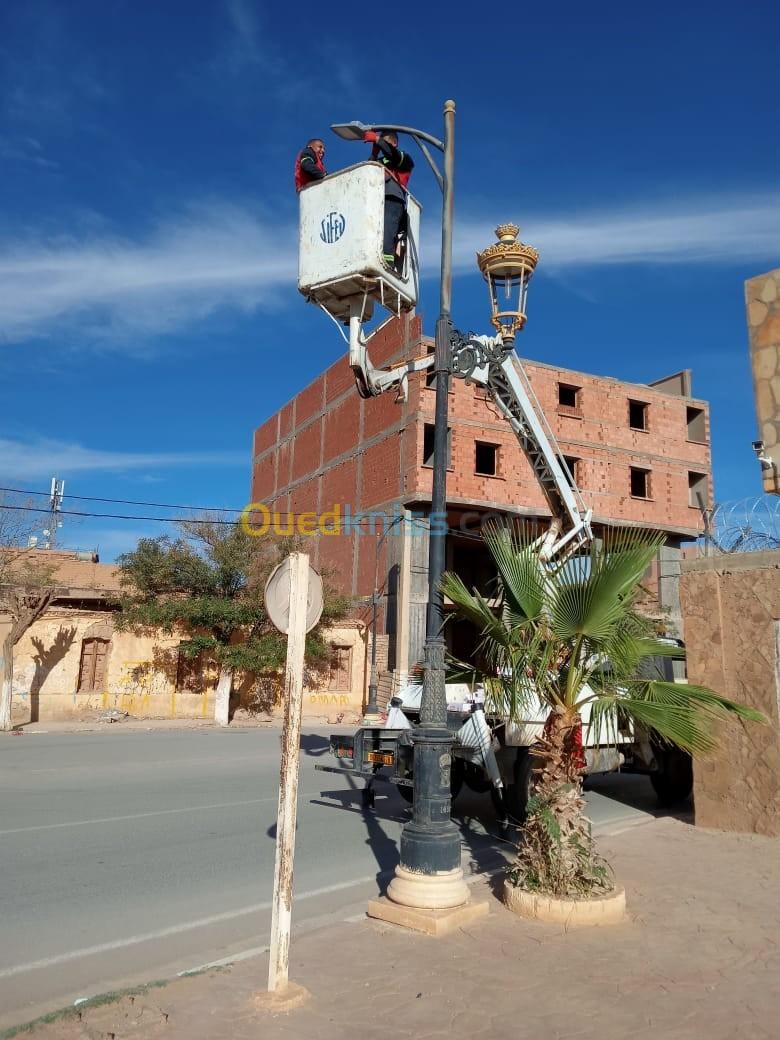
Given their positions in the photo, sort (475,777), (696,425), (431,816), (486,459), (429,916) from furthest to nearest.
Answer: (696,425), (486,459), (475,777), (431,816), (429,916)

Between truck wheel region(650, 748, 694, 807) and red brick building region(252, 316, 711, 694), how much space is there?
55.6ft

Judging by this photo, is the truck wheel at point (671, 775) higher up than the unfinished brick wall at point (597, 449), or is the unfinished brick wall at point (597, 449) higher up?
the unfinished brick wall at point (597, 449)

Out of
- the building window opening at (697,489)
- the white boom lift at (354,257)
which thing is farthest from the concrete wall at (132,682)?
the white boom lift at (354,257)

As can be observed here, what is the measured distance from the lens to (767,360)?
8078mm

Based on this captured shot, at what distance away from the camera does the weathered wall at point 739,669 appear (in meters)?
8.62

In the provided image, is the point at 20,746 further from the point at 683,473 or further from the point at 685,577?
the point at 683,473

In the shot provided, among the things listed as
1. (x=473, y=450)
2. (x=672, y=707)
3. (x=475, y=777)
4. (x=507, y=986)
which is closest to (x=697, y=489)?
(x=473, y=450)

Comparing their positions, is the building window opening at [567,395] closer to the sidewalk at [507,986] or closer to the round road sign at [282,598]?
the sidewalk at [507,986]

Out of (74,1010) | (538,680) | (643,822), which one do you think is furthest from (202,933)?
(643,822)

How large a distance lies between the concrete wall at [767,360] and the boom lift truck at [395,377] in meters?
2.41

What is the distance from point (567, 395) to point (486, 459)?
4.59 m

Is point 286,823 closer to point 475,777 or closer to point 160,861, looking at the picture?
point 160,861

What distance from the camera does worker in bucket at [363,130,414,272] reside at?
832cm

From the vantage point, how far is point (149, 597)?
2648 cm
